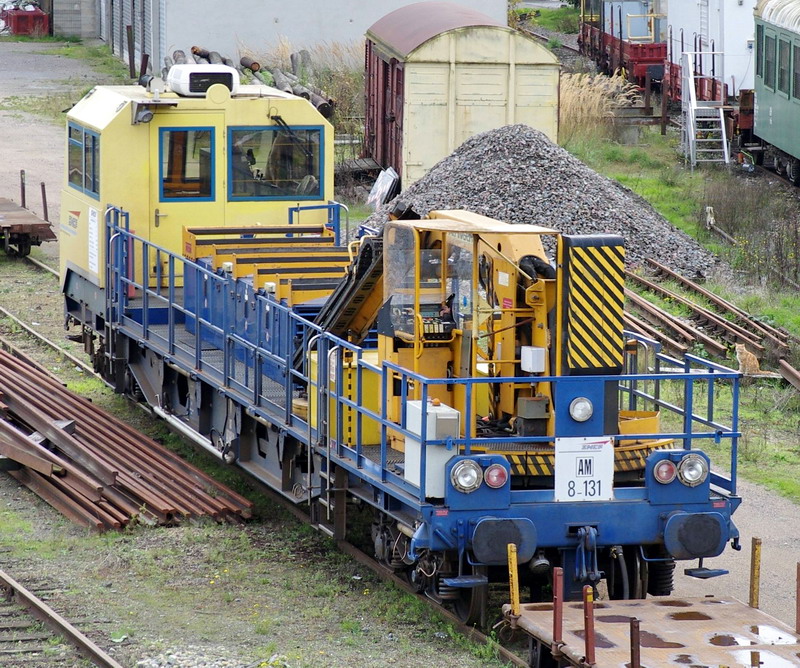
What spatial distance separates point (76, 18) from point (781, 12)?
2730 centimetres

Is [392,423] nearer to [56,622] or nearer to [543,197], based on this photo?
[56,622]

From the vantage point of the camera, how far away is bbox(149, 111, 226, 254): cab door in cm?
1348

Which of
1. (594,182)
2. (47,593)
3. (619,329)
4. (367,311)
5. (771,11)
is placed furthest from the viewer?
(771,11)

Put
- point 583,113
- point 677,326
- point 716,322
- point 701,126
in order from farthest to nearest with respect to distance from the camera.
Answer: point 701,126 < point 583,113 < point 716,322 < point 677,326

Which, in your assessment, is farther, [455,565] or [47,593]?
[47,593]

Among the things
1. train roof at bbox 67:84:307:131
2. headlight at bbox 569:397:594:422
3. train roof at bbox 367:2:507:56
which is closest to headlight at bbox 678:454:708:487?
headlight at bbox 569:397:594:422

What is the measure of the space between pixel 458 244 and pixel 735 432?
81.4 inches

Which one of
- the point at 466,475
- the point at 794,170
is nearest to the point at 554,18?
the point at 794,170

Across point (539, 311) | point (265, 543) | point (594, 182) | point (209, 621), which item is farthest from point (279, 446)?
point (594, 182)

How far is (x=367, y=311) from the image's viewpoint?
1042cm

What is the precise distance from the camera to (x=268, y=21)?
34625 mm

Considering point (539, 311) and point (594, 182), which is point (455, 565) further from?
point (594, 182)

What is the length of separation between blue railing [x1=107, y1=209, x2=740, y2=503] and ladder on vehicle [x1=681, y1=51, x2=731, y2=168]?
1543 centimetres

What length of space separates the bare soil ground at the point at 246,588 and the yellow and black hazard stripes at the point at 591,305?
186 centimetres
